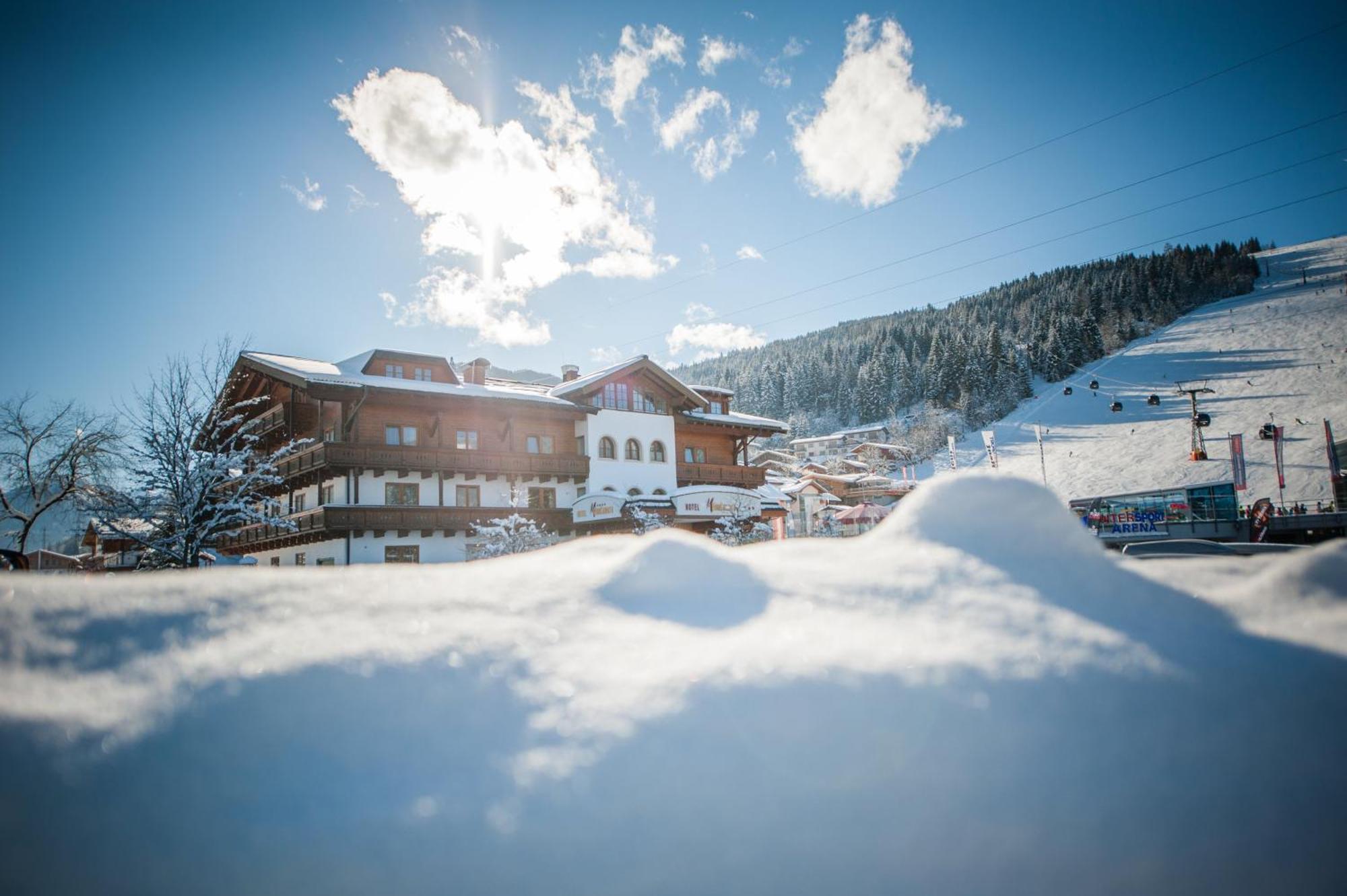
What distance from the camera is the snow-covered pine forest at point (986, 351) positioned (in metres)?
91.5

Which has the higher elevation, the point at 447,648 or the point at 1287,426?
the point at 1287,426

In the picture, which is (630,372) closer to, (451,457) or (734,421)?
(734,421)

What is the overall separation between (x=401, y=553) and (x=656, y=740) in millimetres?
28579

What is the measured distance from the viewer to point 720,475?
121 ft

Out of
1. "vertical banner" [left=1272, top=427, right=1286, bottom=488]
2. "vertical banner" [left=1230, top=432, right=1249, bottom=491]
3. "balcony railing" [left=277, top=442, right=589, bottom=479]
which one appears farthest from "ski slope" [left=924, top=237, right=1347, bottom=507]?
"balcony railing" [left=277, top=442, right=589, bottom=479]

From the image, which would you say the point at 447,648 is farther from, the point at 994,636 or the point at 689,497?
the point at 689,497

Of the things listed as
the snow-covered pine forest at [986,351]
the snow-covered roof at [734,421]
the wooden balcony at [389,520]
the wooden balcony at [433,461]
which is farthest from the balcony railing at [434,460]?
the snow-covered pine forest at [986,351]

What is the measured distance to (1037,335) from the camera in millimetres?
95312

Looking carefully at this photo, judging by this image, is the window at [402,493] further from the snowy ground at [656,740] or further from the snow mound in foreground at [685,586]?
the snowy ground at [656,740]

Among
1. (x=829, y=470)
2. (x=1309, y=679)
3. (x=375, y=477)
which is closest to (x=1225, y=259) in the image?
(x=829, y=470)

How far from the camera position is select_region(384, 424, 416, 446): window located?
27.5 m

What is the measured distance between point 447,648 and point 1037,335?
111m

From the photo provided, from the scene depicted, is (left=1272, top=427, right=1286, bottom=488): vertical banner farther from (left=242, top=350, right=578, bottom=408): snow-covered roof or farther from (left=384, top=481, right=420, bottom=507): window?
(left=384, top=481, right=420, bottom=507): window

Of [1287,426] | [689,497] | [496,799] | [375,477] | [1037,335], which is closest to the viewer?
[496,799]
